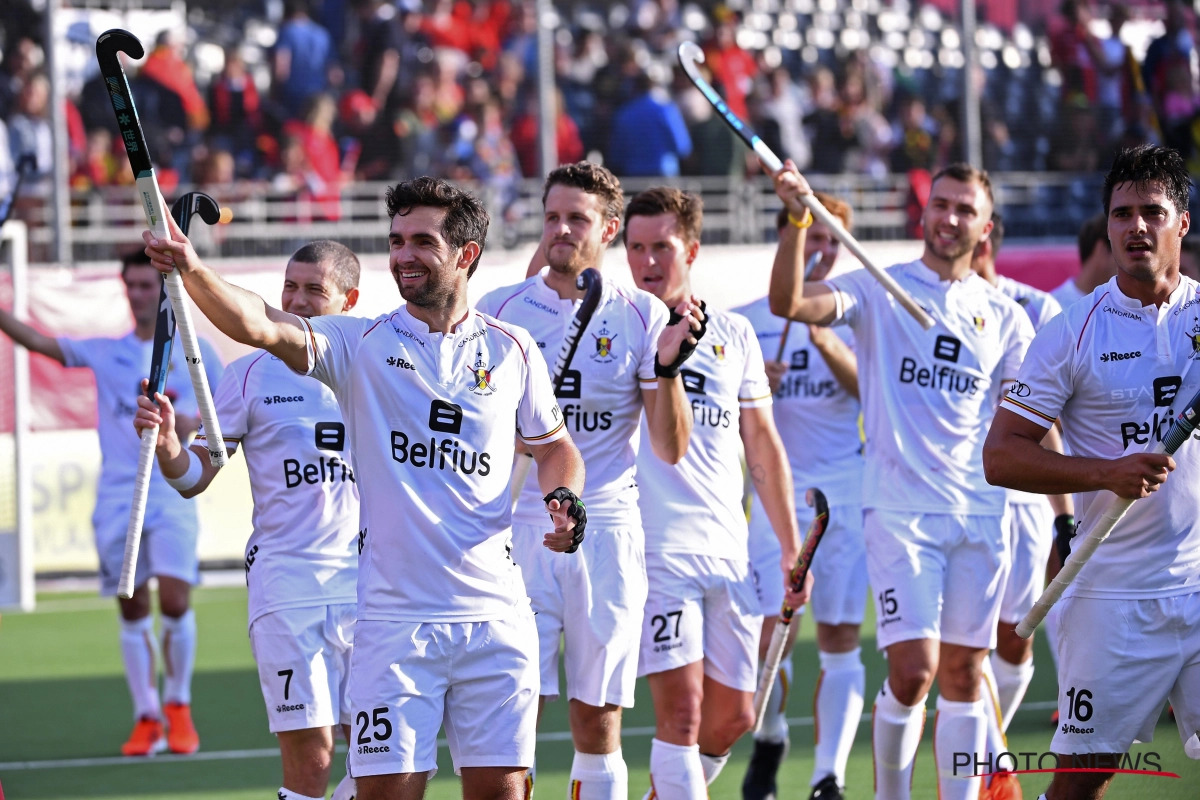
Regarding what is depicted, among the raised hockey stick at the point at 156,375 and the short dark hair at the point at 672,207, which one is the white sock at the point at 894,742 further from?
the raised hockey stick at the point at 156,375

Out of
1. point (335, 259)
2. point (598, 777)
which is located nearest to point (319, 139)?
point (335, 259)

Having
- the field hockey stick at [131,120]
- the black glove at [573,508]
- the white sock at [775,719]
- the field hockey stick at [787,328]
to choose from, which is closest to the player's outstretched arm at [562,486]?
the black glove at [573,508]

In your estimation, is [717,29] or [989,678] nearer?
[989,678]

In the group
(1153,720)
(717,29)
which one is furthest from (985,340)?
(717,29)

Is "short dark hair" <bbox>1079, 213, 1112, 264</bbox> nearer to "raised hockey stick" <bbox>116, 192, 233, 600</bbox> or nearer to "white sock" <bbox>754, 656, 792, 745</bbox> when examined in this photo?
"white sock" <bbox>754, 656, 792, 745</bbox>

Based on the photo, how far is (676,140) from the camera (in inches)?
568

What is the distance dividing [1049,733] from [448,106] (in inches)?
354

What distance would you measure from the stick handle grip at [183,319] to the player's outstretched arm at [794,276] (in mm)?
2093

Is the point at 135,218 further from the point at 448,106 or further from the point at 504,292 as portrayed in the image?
the point at 504,292

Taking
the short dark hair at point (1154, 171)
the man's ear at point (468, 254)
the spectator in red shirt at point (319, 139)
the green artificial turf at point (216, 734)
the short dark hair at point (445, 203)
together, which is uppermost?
the spectator in red shirt at point (319, 139)

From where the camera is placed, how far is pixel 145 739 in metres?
→ 8.07

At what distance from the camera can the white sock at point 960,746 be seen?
609 centimetres

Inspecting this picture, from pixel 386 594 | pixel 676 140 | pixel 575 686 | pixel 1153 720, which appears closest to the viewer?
pixel 386 594

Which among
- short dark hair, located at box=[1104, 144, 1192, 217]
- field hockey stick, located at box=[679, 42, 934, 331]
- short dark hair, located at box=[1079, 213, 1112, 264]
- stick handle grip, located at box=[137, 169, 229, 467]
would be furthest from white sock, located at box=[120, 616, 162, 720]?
short dark hair, located at box=[1104, 144, 1192, 217]
